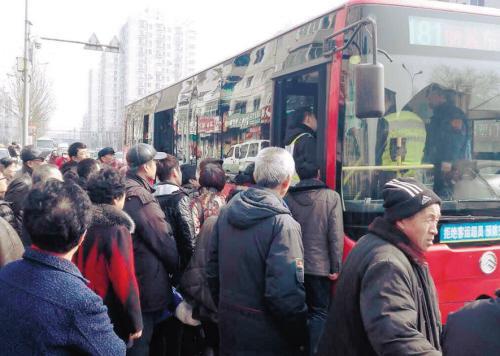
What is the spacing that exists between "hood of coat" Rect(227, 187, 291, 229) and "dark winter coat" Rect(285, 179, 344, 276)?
4.89ft

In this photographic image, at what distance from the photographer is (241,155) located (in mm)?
6961

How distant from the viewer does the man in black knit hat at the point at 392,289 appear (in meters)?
2.20

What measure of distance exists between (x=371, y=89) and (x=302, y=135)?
52.9 inches

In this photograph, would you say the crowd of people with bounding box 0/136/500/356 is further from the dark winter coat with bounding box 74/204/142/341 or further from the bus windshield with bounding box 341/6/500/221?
the bus windshield with bounding box 341/6/500/221

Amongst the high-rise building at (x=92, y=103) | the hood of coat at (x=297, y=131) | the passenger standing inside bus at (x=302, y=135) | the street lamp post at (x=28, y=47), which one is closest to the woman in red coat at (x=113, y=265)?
the passenger standing inside bus at (x=302, y=135)

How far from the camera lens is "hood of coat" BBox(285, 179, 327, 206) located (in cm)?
471

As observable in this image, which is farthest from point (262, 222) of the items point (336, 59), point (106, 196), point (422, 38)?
point (422, 38)

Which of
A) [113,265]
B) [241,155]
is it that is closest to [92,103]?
[241,155]

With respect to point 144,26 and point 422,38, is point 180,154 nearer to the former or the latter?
point 422,38

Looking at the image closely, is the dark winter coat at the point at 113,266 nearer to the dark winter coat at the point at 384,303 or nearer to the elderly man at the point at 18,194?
the elderly man at the point at 18,194

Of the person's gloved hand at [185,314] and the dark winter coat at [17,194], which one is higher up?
the dark winter coat at [17,194]

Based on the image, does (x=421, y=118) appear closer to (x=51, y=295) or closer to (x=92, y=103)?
(x=51, y=295)

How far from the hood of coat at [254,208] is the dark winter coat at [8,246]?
1279mm

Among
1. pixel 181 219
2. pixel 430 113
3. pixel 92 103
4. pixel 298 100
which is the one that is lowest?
pixel 181 219
